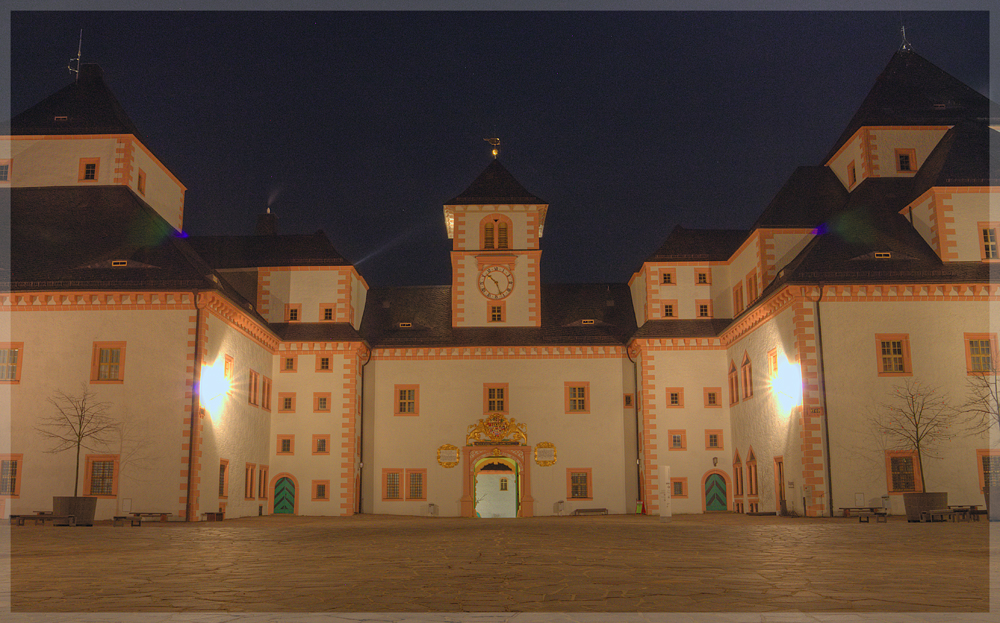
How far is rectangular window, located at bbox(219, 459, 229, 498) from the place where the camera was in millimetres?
32375

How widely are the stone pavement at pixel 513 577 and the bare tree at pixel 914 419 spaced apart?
10.2m

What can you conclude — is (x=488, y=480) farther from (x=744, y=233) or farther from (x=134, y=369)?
(x=134, y=369)

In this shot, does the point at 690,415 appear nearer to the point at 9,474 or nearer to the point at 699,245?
the point at 699,245

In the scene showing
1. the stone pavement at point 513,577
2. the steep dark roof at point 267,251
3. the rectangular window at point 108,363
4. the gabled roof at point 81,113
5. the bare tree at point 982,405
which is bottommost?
the stone pavement at point 513,577

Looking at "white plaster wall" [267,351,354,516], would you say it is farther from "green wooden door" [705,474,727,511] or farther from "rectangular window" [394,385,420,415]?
"green wooden door" [705,474,727,511]

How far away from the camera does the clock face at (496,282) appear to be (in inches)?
1748

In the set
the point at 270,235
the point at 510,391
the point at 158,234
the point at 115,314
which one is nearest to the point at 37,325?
the point at 115,314

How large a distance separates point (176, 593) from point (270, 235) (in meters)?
39.3

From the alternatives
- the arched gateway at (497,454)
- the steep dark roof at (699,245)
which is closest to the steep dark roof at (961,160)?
the steep dark roof at (699,245)

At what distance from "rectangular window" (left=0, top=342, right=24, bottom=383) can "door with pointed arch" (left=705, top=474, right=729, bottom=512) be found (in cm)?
2906

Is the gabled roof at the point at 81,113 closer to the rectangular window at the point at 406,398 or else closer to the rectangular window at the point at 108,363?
the rectangular window at the point at 108,363

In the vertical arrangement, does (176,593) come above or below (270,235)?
below

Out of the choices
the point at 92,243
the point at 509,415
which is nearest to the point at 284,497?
the point at 509,415

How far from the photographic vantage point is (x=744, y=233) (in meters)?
44.3
